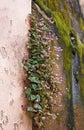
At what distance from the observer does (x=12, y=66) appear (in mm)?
3416

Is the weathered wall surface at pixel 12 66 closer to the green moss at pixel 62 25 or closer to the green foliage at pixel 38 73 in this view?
the green foliage at pixel 38 73

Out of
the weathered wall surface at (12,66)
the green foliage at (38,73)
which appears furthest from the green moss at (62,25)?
the weathered wall surface at (12,66)

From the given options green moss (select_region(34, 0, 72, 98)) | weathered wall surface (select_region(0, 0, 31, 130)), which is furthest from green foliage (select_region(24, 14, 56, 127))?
green moss (select_region(34, 0, 72, 98))

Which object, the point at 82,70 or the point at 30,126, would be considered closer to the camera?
the point at 30,126

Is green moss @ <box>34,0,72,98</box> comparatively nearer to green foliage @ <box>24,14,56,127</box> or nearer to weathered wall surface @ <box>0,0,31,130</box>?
green foliage @ <box>24,14,56,127</box>

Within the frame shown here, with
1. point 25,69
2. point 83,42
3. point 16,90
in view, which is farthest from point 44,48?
point 83,42

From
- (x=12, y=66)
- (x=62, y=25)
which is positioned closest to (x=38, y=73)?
(x=12, y=66)

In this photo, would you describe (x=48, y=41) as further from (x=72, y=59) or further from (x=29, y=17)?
(x=72, y=59)

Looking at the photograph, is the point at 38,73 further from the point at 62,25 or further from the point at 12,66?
the point at 62,25

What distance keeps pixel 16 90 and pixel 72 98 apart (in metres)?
1.49

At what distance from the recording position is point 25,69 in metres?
3.55

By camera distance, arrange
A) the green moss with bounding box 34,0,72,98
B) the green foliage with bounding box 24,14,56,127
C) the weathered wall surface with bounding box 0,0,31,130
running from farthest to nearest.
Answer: the green moss with bounding box 34,0,72,98 < the green foliage with bounding box 24,14,56,127 < the weathered wall surface with bounding box 0,0,31,130

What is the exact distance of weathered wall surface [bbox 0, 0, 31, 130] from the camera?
→ 3256 mm

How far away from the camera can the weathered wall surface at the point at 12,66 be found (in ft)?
10.7
